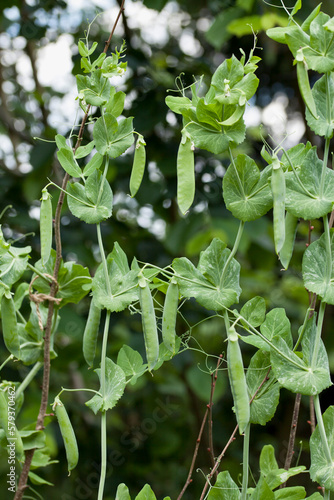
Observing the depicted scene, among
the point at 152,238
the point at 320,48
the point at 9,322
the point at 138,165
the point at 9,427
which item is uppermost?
the point at 320,48

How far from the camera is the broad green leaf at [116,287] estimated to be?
46 cm

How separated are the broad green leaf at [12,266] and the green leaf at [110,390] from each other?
12 cm

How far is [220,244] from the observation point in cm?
45

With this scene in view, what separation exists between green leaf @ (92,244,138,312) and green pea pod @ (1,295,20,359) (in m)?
0.08

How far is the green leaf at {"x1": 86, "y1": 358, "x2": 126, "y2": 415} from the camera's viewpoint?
457 mm

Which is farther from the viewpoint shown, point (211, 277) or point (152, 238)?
point (152, 238)

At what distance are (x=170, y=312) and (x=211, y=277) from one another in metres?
0.05

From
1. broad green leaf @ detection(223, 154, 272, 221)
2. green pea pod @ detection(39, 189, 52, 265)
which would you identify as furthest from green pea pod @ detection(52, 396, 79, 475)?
broad green leaf @ detection(223, 154, 272, 221)

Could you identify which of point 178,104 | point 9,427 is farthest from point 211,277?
point 9,427

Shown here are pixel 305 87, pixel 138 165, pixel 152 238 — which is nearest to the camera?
pixel 305 87

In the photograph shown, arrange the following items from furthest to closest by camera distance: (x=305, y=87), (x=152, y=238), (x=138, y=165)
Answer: (x=152, y=238) < (x=138, y=165) < (x=305, y=87)

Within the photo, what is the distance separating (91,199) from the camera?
1.61 ft

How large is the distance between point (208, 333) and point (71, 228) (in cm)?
72

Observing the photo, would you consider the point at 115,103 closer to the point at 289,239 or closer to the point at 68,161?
the point at 68,161
